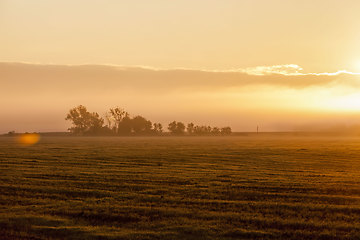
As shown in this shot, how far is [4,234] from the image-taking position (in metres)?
16.5

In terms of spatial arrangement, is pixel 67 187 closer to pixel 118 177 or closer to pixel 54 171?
pixel 118 177

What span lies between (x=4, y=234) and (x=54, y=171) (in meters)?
21.1

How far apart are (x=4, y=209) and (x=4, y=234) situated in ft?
16.2

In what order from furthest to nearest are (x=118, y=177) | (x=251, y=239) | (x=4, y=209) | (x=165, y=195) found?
(x=118, y=177) < (x=165, y=195) < (x=4, y=209) < (x=251, y=239)

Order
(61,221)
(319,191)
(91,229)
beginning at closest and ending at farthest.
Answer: (91,229) → (61,221) → (319,191)

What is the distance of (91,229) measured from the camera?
17.3 meters

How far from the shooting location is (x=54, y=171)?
122 feet

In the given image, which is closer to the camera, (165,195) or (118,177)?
(165,195)

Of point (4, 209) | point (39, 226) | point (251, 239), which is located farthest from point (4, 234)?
point (251, 239)


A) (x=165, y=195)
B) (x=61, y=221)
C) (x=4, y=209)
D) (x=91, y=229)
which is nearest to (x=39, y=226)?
(x=61, y=221)

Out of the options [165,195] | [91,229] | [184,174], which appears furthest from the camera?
[184,174]

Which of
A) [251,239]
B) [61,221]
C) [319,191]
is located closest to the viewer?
[251,239]

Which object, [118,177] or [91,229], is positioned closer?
[91,229]

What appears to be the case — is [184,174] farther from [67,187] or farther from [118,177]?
[67,187]
